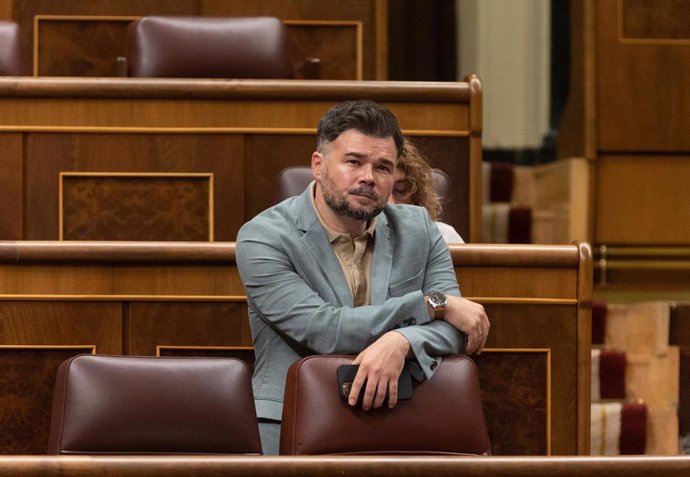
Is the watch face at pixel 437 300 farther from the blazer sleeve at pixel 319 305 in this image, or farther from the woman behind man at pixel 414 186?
the woman behind man at pixel 414 186

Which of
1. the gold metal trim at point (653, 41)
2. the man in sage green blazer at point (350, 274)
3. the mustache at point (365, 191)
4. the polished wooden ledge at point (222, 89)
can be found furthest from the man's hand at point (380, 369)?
the gold metal trim at point (653, 41)

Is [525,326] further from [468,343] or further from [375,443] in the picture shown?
[375,443]

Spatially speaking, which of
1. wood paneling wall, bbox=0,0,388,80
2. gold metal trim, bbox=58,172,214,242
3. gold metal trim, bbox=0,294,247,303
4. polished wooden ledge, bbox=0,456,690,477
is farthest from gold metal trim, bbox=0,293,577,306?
wood paneling wall, bbox=0,0,388,80

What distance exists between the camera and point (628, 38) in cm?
151

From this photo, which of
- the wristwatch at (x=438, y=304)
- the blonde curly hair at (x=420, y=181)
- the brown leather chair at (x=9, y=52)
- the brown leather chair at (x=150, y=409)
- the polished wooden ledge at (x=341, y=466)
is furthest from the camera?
the brown leather chair at (x=9, y=52)

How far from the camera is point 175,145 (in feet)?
3.60

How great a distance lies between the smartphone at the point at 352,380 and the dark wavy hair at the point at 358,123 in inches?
6.7

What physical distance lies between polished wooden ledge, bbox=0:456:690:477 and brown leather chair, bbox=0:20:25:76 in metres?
0.81

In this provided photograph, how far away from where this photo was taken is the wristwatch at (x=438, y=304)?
750 millimetres

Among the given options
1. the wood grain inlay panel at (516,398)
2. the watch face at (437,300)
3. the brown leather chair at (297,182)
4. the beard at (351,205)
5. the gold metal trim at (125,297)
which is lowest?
the wood grain inlay panel at (516,398)

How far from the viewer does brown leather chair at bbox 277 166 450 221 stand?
1032 millimetres

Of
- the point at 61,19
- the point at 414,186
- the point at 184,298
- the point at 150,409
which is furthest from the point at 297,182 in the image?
the point at 61,19

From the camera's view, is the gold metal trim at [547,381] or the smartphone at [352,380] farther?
the gold metal trim at [547,381]

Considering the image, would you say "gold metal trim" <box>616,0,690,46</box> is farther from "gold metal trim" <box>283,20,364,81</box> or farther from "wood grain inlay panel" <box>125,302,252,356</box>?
"wood grain inlay panel" <box>125,302,252,356</box>
